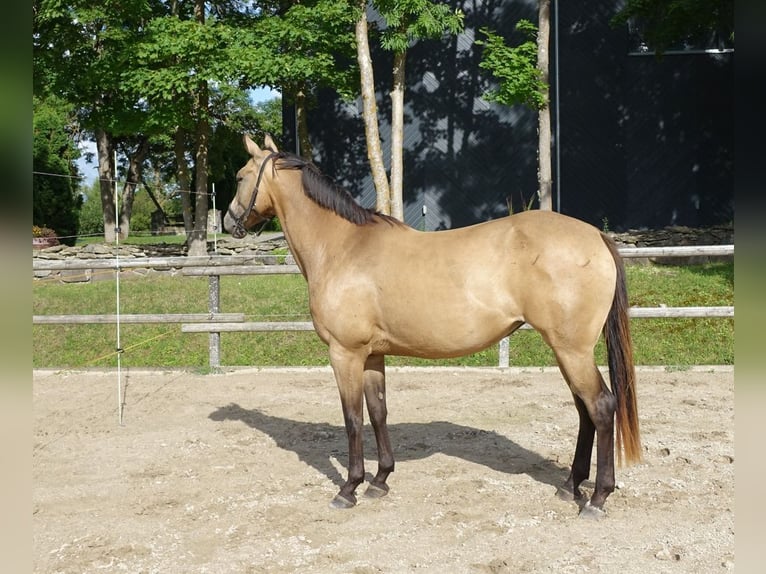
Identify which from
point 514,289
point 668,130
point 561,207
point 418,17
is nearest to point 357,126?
point 418,17

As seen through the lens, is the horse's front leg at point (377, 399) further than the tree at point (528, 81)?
No

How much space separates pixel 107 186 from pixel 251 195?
19.1m

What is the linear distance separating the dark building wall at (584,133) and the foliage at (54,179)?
10940 mm

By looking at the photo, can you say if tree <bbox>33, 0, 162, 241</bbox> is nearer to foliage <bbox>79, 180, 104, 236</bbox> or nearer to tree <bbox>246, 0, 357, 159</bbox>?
tree <bbox>246, 0, 357, 159</bbox>

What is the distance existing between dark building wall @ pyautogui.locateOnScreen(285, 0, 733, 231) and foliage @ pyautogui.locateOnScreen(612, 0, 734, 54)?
0.65 metres

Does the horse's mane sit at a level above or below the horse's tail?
above

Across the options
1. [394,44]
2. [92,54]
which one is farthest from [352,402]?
[92,54]

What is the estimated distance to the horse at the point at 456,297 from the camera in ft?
12.1

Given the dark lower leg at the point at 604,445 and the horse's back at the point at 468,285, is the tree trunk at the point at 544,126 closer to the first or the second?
the horse's back at the point at 468,285

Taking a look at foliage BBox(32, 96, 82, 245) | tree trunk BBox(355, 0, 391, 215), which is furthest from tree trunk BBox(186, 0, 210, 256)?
foliage BBox(32, 96, 82, 245)

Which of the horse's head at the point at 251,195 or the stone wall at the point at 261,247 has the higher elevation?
the horse's head at the point at 251,195

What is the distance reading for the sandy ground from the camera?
10.6 feet

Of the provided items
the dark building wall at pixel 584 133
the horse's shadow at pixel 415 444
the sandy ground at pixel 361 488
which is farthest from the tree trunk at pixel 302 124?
the horse's shadow at pixel 415 444
